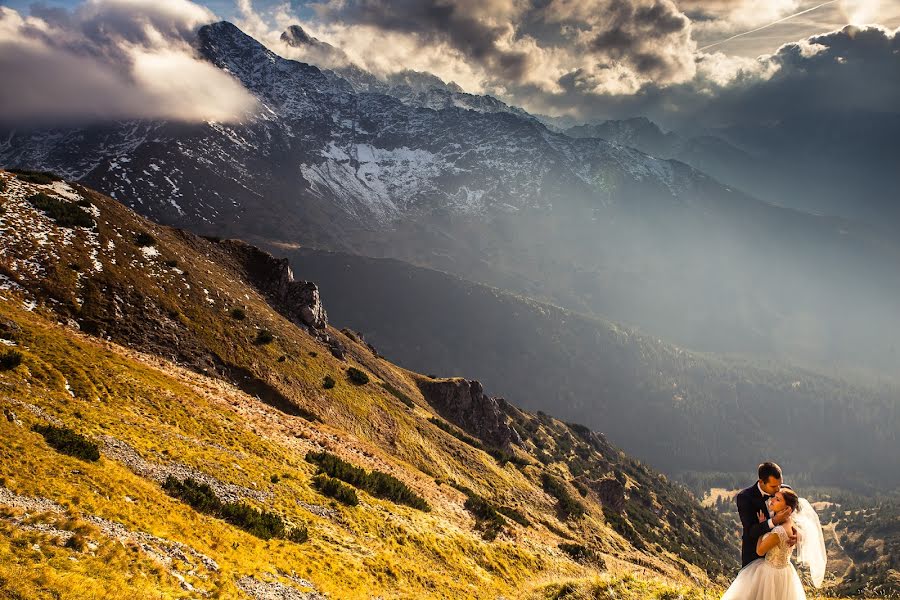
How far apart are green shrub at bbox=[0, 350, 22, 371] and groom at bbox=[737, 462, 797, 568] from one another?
91.4 feet

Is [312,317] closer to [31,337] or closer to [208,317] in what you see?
[208,317]

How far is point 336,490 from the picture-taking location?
2522cm

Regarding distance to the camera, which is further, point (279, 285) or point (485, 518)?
point (279, 285)

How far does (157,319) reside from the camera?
118 feet

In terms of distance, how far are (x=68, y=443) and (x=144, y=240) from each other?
33060mm

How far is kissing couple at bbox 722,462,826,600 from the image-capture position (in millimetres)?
9828

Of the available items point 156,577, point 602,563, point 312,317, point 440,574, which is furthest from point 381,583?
Answer: point 312,317

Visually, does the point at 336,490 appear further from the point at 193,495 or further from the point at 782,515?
the point at 782,515

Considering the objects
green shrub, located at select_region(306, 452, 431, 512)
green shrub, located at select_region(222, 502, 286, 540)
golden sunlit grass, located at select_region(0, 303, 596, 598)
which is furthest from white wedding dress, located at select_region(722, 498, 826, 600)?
green shrub, located at select_region(306, 452, 431, 512)

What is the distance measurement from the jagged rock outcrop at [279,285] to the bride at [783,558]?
55.9 metres

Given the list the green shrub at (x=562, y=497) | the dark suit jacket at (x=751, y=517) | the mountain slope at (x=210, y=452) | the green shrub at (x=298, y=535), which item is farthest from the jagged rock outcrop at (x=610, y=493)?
the dark suit jacket at (x=751, y=517)

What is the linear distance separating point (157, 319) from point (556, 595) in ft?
113

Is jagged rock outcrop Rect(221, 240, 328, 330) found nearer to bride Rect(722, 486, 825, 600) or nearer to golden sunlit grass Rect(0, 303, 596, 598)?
golden sunlit grass Rect(0, 303, 596, 598)

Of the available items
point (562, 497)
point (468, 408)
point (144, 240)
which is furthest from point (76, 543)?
point (468, 408)
